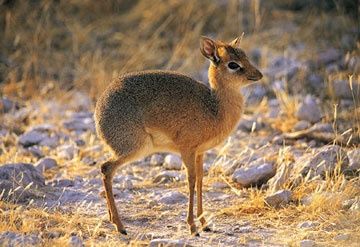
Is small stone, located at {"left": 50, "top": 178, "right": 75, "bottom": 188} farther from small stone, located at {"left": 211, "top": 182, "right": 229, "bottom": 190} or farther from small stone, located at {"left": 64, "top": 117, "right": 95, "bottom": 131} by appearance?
small stone, located at {"left": 64, "top": 117, "right": 95, "bottom": 131}

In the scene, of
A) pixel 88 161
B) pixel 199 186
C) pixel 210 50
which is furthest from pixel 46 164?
pixel 210 50

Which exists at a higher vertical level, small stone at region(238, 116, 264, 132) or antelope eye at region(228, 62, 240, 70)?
antelope eye at region(228, 62, 240, 70)

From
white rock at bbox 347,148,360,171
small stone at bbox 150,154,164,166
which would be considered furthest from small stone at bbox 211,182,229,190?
white rock at bbox 347,148,360,171

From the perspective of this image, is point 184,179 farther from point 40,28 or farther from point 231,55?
point 40,28

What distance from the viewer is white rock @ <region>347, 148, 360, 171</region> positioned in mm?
6660

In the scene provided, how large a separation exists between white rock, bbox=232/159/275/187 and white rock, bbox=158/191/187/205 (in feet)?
1.80

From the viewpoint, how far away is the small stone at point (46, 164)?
24.0ft

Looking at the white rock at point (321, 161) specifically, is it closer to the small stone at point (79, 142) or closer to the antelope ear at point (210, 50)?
the antelope ear at point (210, 50)

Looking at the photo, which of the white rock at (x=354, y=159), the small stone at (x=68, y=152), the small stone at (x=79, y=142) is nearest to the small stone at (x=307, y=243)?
the white rock at (x=354, y=159)

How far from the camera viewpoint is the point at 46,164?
7.41 meters

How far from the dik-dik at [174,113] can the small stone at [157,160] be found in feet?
5.17

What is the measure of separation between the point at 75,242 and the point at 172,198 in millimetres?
1668

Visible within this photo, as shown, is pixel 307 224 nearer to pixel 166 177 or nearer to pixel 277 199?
pixel 277 199

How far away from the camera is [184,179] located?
7.07 meters
